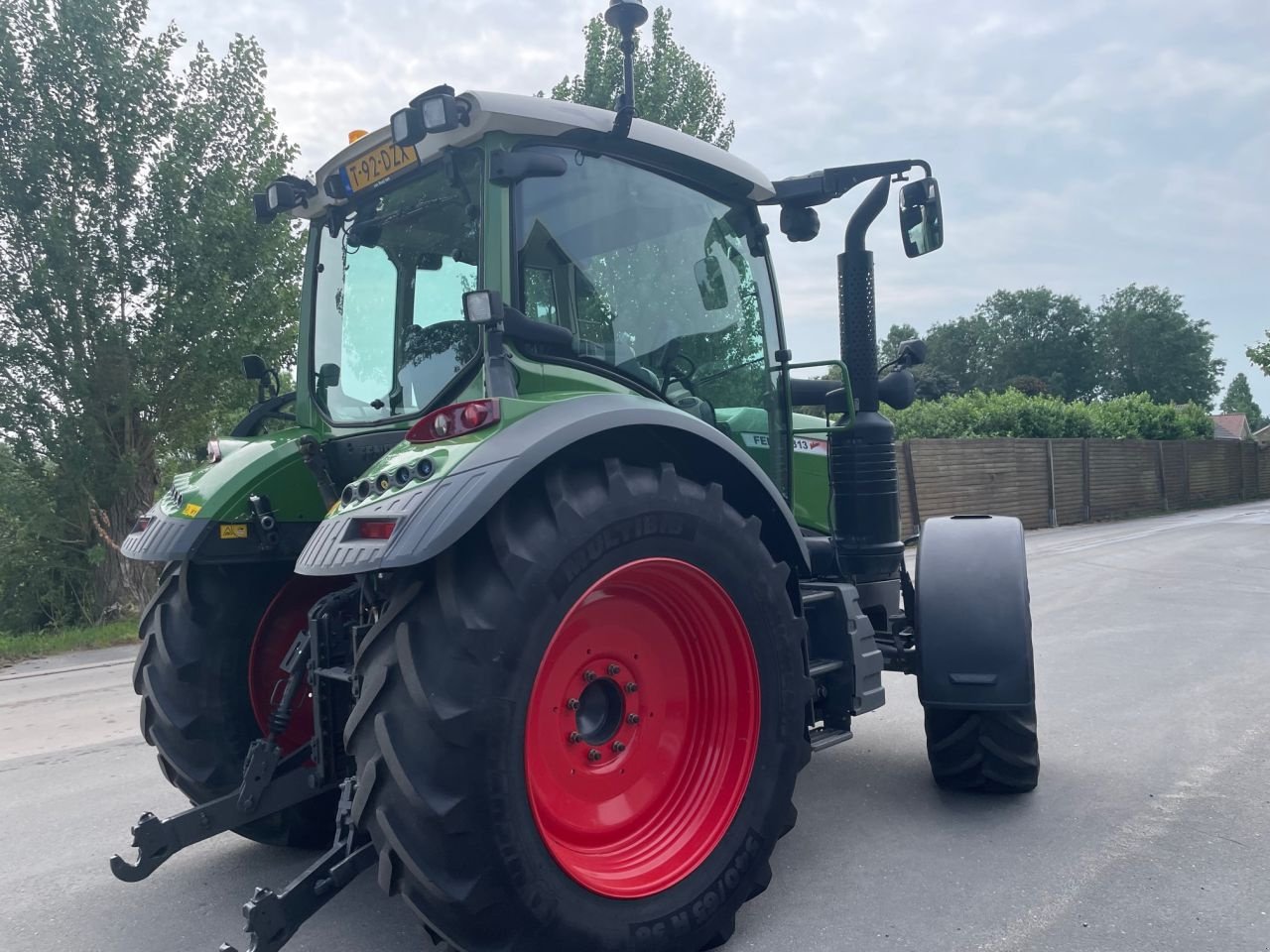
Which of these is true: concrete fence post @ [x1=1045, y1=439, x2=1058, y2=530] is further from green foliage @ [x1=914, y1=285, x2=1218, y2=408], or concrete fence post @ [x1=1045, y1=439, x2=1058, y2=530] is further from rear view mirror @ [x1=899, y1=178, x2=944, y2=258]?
green foliage @ [x1=914, y1=285, x2=1218, y2=408]

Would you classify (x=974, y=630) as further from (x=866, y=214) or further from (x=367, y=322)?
(x=367, y=322)

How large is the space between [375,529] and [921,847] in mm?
2378

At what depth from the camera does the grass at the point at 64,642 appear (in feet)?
32.2

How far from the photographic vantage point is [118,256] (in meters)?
11.7

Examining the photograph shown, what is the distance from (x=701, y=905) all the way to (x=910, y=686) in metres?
4.13

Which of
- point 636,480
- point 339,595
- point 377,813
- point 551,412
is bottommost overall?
point 377,813

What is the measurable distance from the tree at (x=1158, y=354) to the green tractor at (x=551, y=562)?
8271 cm

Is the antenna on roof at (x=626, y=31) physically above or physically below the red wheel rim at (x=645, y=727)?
above

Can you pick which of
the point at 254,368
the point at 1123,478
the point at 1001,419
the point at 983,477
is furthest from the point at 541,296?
the point at 1123,478

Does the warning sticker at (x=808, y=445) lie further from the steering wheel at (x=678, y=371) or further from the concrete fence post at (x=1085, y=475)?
the concrete fence post at (x=1085, y=475)

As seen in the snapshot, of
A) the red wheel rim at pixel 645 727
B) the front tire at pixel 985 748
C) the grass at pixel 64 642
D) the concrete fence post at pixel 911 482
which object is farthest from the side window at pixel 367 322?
the concrete fence post at pixel 911 482

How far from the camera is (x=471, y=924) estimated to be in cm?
244

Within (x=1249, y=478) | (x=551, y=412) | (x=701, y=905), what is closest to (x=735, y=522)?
(x=551, y=412)

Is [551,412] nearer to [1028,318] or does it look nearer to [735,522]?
[735,522]
